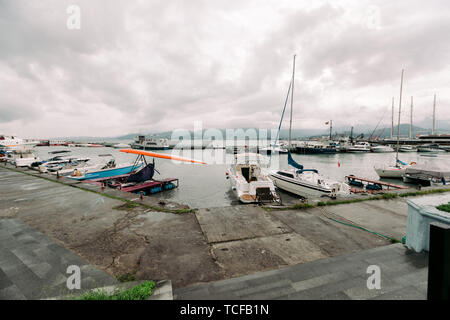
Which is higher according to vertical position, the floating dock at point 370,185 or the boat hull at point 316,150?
the boat hull at point 316,150

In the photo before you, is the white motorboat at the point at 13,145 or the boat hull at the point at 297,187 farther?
the white motorboat at the point at 13,145

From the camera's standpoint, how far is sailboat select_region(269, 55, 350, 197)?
1588cm

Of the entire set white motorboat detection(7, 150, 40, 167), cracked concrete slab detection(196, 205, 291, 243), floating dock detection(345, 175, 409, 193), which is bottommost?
floating dock detection(345, 175, 409, 193)

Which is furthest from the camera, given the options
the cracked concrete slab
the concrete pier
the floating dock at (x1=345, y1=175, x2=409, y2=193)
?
the floating dock at (x1=345, y1=175, x2=409, y2=193)

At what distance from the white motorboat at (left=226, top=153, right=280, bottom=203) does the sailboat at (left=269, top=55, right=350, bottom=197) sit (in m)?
3.01

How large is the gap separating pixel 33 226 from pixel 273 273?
8.52 m

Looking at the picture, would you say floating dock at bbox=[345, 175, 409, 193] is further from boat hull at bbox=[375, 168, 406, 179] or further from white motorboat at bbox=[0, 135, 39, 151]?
white motorboat at bbox=[0, 135, 39, 151]

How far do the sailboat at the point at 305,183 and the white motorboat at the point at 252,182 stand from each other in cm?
301

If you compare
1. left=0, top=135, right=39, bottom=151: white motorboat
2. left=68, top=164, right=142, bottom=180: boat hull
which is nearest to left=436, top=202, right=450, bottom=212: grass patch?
left=68, top=164, right=142, bottom=180: boat hull

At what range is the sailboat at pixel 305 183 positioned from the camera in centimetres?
1588

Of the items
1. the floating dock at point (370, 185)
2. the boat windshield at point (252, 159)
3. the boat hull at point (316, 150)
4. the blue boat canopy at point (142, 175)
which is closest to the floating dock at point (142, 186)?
the blue boat canopy at point (142, 175)

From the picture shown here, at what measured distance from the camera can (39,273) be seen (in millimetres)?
4051

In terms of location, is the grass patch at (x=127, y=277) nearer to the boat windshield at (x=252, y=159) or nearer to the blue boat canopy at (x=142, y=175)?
the boat windshield at (x=252, y=159)
